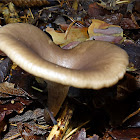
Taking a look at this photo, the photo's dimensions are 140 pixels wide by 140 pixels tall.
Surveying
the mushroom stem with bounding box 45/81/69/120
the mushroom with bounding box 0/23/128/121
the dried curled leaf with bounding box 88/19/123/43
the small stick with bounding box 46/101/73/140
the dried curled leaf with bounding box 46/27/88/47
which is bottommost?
the small stick with bounding box 46/101/73/140

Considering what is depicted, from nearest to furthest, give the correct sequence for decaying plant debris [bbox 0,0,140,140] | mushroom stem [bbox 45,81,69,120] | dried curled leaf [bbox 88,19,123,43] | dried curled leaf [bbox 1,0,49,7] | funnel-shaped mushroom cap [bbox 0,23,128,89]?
funnel-shaped mushroom cap [bbox 0,23,128,89], mushroom stem [bbox 45,81,69,120], decaying plant debris [bbox 0,0,140,140], dried curled leaf [bbox 88,19,123,43], dried curled leaf [bbox 1,0,49,7]

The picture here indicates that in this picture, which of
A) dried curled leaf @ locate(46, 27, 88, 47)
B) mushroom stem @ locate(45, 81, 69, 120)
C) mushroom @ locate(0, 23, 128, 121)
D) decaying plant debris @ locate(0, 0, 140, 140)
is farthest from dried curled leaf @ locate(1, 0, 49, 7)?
mushroom stem @ locate(45, 81, 69, 120)

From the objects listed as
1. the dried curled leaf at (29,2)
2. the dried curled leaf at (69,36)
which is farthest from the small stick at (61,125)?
the dried curled leaf at (29,2)

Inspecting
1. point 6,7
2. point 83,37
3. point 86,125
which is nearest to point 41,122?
point 86,125

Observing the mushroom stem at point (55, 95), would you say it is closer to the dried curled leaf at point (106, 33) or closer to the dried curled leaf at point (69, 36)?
the dried curled leaf at point (69, 36)

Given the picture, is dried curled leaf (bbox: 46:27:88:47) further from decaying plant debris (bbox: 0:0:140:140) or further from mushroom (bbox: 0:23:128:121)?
mushroom (bbox: 0:23:128:121)

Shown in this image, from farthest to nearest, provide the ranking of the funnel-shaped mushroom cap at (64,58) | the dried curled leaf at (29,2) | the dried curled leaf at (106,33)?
the dried curled leaf at (29,2) → the dried curled leaf at (106,33) → the funnel-shaped mushroom cap at (64,58)

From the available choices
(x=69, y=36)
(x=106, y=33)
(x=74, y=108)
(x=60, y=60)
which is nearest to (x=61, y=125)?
(x=74, y=108)

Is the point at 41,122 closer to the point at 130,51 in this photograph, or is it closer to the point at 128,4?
the point at 130,51
